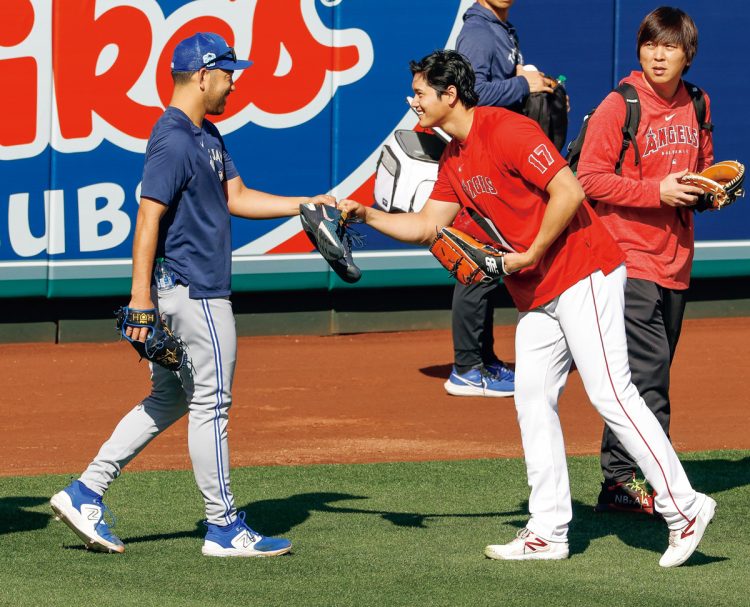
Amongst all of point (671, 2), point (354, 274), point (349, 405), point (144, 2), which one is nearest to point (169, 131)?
point (354, 274)

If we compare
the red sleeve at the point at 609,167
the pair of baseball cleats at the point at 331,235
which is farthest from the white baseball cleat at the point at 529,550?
the red sleeve at the point at 609,167

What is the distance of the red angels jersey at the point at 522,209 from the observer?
5320mm

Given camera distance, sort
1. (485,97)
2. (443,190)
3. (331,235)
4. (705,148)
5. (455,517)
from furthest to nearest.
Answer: (485,97) → (705,148) → (455,517) → (443,190) → (331,235)

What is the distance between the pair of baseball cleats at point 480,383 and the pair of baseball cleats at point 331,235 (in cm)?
335

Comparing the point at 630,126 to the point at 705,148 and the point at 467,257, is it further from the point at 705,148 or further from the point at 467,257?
the point at 467,257

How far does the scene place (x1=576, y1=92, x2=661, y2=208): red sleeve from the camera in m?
5.98

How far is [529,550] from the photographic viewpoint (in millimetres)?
5414

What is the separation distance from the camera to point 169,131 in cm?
540

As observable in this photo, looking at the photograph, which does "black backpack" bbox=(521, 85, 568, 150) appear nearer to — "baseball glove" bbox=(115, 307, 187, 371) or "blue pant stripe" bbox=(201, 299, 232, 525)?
"blue pant stripe" bbox=(201, 299, 232, 525)

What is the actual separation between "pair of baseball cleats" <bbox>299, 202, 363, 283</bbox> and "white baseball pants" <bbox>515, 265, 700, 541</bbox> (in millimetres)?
740

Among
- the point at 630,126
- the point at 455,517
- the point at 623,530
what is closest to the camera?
the point at 623,530

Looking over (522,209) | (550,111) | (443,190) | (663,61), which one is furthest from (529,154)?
(550,111)

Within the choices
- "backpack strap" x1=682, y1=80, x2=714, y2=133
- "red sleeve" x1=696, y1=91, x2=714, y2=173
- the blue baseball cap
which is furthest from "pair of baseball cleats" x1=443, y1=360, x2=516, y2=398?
the blue baseball cap

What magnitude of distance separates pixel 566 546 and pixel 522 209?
1.30m
